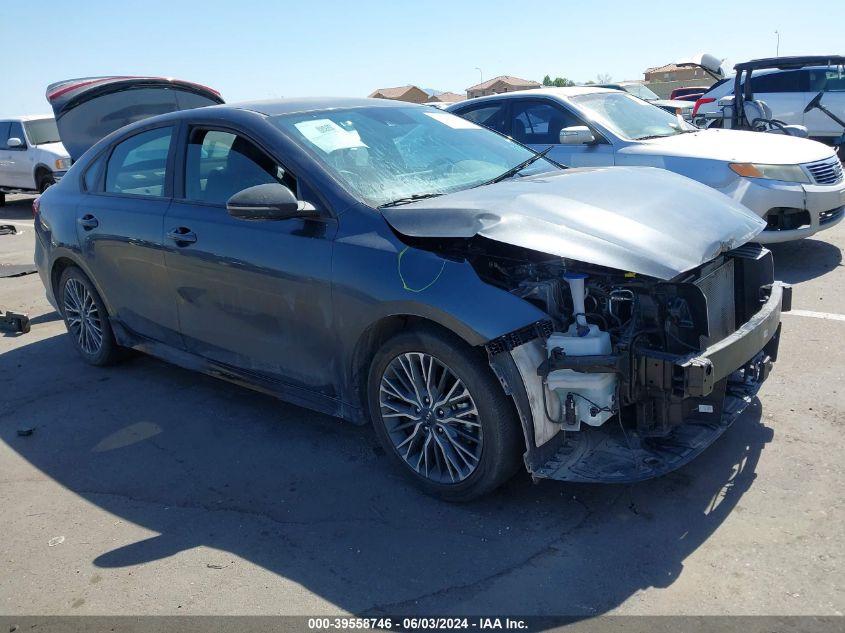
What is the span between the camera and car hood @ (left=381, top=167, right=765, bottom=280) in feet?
10.5

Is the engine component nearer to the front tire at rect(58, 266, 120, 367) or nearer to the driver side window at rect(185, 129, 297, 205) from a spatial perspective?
the driver side window at rect(185, 129, 297, 205)

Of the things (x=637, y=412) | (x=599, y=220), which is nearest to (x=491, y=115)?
(x=599, y=220)

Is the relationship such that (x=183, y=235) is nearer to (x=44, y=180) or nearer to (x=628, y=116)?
(x=628, y=116)

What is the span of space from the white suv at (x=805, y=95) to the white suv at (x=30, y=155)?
39.8 feet

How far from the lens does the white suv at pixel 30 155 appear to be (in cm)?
1478

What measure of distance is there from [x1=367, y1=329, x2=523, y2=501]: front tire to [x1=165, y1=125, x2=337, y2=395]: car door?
16.0 inches

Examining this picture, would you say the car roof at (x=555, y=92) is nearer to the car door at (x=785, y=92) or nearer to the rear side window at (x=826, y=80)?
the car door at (x=785, y=92)

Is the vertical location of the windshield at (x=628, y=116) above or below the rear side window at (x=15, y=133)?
below

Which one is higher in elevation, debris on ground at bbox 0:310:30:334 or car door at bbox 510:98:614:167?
car door at bbox 510:98:614:167

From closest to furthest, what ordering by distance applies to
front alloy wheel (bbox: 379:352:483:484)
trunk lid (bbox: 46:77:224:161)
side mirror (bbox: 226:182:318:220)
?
front alloy wheel (bbox: 379:352:483:484), side mirror (bbox: 226:182:318:220), trunk lid (bbox: 46:77:224:161)

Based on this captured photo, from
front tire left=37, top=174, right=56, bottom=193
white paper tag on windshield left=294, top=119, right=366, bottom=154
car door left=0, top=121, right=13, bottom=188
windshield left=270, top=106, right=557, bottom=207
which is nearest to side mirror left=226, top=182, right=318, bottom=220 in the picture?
windshield left=270, top=106, right=557, bottom=207

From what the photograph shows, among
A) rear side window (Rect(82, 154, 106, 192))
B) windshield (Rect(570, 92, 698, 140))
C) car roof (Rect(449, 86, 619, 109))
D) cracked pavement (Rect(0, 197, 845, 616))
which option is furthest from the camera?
car roof (Rect(449, 86, 619, 109))

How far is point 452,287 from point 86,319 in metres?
3.52

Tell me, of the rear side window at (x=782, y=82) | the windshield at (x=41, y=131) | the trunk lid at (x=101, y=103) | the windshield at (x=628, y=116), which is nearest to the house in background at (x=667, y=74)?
the rear side window at (x=782, y=82)
